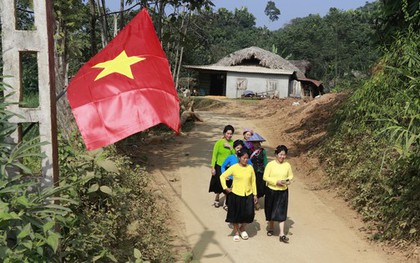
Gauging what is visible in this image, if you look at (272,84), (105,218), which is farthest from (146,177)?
(272,84)

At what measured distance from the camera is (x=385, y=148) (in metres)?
7.33

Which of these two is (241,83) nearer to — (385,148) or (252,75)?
(252,75)

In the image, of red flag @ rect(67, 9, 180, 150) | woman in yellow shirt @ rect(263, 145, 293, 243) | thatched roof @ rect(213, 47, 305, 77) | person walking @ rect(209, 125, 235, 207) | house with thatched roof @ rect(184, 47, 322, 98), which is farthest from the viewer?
thatched roof @ rect(213, 47, 305, 77)

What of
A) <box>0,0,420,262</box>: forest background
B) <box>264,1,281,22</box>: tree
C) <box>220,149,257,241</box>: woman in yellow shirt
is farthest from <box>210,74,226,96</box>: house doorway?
<box>264,1,281,22</box>: tree

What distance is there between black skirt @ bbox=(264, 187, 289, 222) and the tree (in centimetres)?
11811

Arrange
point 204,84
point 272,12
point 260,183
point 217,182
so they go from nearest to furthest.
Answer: point 260,183 < point 217,182 < point 204,84 < point 272,12

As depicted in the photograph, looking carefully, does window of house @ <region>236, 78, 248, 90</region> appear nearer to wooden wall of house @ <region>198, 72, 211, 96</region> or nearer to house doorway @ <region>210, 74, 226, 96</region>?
house doorway @ <region>210, 74, 226, 96</region>

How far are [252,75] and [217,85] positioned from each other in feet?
14.0

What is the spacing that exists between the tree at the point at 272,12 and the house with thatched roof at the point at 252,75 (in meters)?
90.1

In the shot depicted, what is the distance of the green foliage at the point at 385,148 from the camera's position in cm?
571

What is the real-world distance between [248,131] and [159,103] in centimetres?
357

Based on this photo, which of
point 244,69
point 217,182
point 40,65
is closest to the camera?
point 40,65

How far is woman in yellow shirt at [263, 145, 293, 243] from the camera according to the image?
574cm

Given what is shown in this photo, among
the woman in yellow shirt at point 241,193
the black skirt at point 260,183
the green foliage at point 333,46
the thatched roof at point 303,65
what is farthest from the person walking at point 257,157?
the thatched roof at point 303,65
